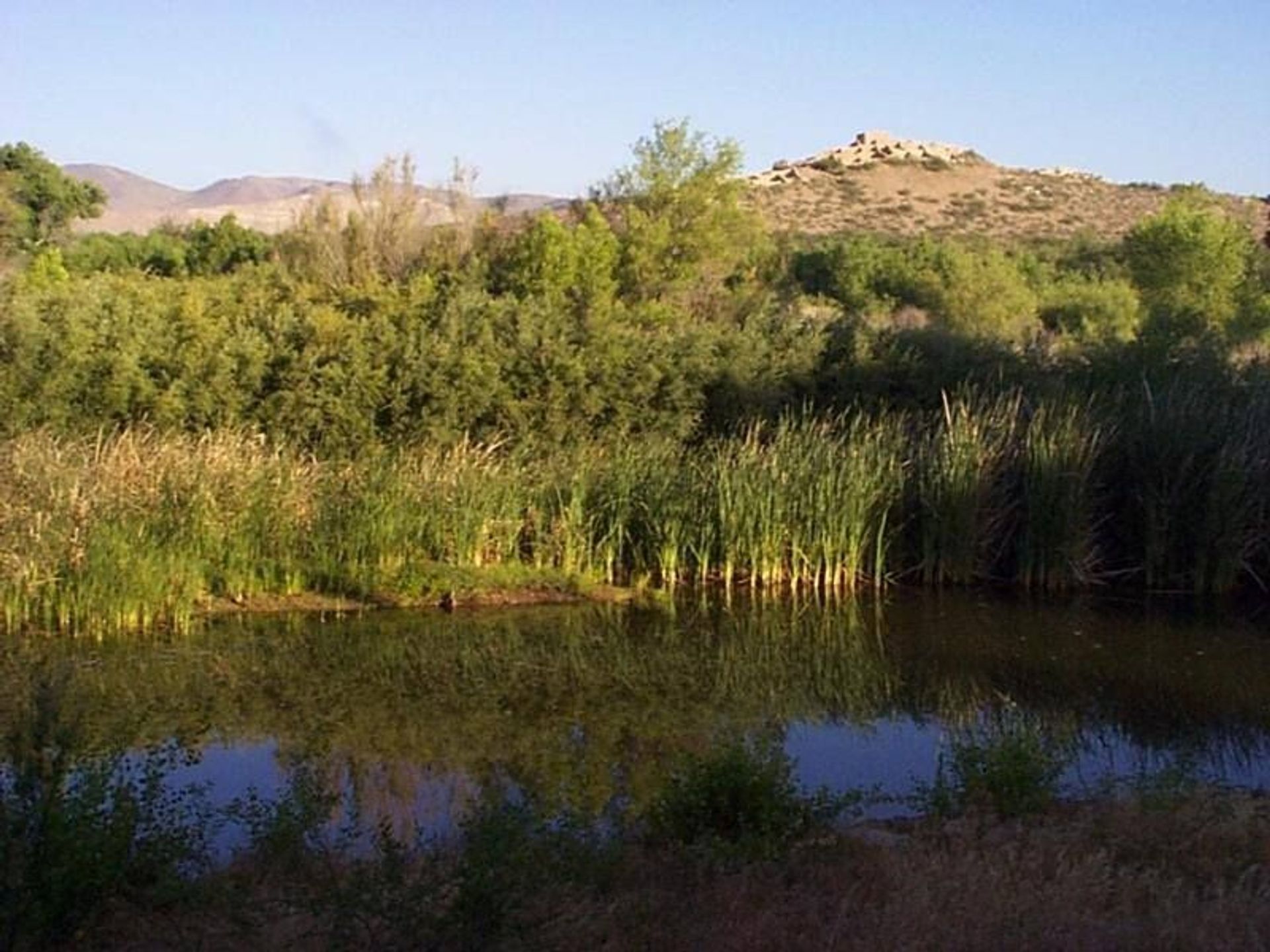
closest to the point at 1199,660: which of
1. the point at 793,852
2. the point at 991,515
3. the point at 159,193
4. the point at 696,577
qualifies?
the point at 991,515

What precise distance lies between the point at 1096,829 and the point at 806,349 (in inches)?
506

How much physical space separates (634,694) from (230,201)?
106016mm

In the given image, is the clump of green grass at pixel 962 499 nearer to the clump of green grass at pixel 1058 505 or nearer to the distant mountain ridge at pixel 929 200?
the clump of green grass at pixel 1058 505

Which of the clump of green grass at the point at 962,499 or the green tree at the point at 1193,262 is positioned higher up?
the green tree at the point at 1193,262

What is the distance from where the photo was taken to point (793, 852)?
6.95 meters

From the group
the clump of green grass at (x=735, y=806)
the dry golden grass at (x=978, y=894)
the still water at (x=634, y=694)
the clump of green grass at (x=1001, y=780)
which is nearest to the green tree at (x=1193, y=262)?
the still water at (x=634, y=694)

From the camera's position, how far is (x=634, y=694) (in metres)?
11.4

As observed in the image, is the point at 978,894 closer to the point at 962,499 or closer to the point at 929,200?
the point at 962,499

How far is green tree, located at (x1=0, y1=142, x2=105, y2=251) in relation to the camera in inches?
1528

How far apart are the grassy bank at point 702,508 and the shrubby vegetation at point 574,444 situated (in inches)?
1.3

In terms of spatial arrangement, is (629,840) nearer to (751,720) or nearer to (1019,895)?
(1019,895)

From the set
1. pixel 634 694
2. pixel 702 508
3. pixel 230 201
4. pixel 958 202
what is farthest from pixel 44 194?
pixel 230 201

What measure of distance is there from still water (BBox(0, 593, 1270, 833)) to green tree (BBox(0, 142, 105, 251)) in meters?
28.1

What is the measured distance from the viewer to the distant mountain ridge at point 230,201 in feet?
89.0
